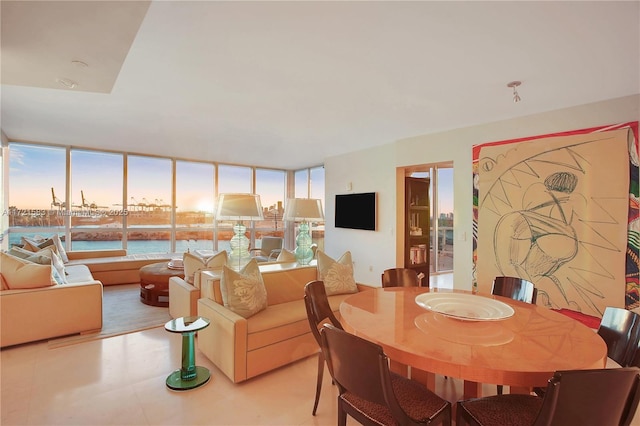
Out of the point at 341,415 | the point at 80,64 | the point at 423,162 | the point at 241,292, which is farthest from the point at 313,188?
the point at 341,415

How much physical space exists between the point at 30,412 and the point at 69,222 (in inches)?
207

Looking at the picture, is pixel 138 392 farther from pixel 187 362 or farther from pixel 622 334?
pixel 622 334

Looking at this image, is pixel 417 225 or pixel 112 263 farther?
pixel 417 225

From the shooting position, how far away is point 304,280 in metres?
3.34

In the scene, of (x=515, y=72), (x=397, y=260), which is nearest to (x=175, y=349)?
(x=397, y=260)

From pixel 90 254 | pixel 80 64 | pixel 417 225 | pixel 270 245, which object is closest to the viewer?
pixel 80 64

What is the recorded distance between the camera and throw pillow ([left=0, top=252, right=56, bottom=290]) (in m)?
2.93

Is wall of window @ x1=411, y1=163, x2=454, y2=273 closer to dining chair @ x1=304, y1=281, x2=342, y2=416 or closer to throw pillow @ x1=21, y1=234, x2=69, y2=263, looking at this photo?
dining chair @ x1=304, y1=281, x2=342, y2=416

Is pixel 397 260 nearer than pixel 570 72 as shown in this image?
No

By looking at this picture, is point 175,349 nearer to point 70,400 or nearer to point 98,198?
point 70,400

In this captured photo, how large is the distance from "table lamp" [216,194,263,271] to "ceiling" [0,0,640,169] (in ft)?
3.60

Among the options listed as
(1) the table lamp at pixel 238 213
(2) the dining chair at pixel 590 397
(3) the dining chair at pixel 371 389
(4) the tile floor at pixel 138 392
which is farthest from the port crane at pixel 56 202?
(2) the dining chair at pixel 590 397

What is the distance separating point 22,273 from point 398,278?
3.62 m

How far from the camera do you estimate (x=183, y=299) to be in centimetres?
330
